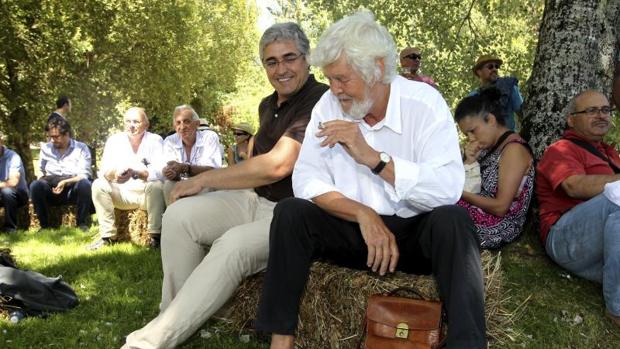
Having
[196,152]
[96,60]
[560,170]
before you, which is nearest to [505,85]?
[560,170]

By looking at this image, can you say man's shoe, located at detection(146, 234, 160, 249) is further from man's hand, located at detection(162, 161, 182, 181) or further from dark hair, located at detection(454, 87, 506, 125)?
dark hair, located at detection(454, 87, 506, 125)

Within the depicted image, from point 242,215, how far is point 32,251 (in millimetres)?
3769

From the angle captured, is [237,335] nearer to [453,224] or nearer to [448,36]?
[453,224]

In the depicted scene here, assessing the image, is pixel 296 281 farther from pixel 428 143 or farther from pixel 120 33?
pixel 120 33

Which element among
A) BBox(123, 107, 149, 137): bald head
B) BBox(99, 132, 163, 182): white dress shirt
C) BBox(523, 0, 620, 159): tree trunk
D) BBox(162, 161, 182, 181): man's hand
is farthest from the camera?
BBox(123, 107, 149, 137): bald head

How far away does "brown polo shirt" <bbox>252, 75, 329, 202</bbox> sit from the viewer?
357 cm

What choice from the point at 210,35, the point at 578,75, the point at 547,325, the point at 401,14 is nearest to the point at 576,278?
the point at 547,325

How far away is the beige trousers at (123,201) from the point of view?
6.57 meters

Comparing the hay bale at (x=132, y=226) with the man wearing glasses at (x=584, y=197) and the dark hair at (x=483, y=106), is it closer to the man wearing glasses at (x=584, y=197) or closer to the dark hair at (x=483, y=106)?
the dark hair at (x=483, y=106)

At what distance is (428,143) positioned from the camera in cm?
285

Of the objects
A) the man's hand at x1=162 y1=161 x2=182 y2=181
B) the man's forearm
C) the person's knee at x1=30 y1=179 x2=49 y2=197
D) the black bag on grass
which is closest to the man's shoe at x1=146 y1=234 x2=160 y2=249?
the man's hand at x1=162 y1=161 x2=182 y2=181

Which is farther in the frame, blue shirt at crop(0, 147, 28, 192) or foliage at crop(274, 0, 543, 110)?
foliage at crop(274, 0, 543, 110)

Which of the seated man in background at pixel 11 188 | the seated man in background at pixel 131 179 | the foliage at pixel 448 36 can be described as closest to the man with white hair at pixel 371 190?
the seated man in background at pixel 131 179

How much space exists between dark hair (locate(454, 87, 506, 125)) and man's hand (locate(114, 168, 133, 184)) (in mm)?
4283
